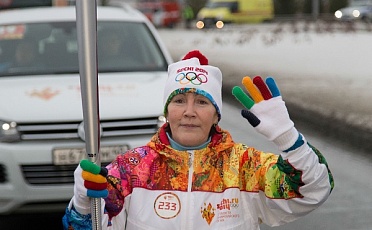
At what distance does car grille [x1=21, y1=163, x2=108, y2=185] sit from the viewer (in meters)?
5.55

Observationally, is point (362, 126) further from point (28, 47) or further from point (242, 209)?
point (242, 209)

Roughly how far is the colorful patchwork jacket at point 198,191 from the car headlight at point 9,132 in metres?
2.93

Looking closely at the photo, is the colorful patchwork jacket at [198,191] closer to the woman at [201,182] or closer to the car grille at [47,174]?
the woman at [201,182]

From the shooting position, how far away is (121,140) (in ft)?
18.8

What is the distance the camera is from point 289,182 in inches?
106

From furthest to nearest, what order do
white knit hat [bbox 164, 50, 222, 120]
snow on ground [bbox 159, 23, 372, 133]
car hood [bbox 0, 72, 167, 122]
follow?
snow on ground [bbox 159, 23, 372, 133], car hood [bbox 0, 72, 167, 122], white knit hat [bbox 164, 50, 222, 120]

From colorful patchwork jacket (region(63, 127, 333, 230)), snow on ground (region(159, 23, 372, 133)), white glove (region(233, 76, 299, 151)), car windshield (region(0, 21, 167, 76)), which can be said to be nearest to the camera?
white glove (region(233, 76, 299, 151))

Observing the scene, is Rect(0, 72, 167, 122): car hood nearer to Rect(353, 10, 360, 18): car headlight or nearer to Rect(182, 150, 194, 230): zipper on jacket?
Rect(182, 150, 194, 230): zipper on jacket

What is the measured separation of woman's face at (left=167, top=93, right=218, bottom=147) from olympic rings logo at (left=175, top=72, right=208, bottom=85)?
50 millimetres

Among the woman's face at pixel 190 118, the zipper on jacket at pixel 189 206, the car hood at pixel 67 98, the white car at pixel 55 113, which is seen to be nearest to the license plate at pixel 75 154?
the white car at pixel 55 113

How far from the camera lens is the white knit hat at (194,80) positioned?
2906 millimetres

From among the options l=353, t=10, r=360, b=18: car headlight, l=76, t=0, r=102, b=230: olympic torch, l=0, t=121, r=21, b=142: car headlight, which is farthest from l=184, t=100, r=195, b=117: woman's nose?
l=353, t=10, r=360, b=18: car headlight

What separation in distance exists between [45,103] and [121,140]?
629 millimetres

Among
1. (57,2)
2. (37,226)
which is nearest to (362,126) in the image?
(37,226)
